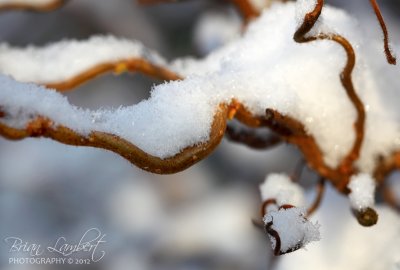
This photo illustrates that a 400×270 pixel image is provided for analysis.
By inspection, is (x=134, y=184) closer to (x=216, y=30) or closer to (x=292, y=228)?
(x=216, y=30)

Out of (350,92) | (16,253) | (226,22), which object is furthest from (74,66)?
(16,253)

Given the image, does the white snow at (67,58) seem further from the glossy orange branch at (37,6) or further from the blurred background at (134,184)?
the blurred background at (134,184)

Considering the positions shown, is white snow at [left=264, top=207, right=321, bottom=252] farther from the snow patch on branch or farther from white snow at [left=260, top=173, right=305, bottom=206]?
the snow patch on branch

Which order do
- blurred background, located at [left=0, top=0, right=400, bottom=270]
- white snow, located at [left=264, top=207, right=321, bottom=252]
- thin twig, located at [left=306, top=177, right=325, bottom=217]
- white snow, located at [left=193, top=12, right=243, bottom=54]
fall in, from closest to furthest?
white snow, located at [left=264, top=207, right=321, bottom=252], thin twig, located at [left=306, top=177, right=325, bottom=217], white snow, located at [left=193, top=12, right=243, bottom=54], blurred background, located at [left=0, top=0, right=400, bottom=270]

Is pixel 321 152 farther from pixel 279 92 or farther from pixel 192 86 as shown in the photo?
pixel 192 86

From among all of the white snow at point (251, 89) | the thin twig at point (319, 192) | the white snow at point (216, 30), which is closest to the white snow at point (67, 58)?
the white snow at point (251, 89)

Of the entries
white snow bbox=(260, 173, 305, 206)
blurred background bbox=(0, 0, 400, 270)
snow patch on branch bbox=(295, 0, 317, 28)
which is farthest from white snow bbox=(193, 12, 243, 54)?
snow patch on branch bbox=(295, 0, 317, 28)

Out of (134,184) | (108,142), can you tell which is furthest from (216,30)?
(108,142)
